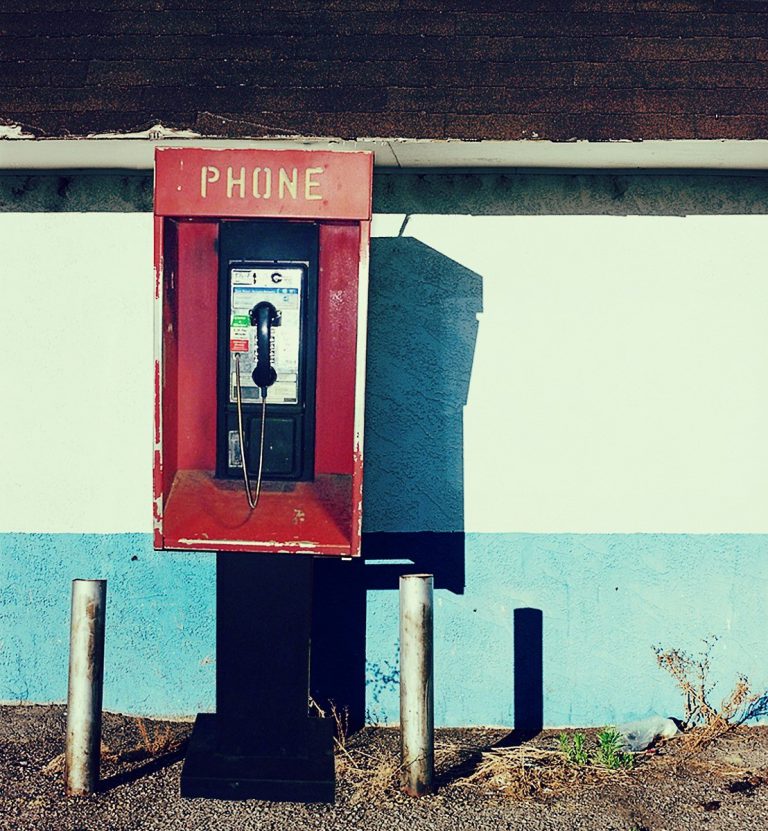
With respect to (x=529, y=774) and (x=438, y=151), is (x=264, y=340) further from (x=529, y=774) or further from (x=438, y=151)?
(x=529, y=774)

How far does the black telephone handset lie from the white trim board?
64cm

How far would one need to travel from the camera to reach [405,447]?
14.9ft

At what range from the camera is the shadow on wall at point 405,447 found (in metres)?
4.49

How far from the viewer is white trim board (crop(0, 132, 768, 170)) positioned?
395 centimetres

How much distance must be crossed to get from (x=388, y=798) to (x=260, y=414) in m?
1.53

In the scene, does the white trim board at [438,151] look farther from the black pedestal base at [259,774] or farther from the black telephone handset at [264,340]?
the black pedestal base at [259,774]

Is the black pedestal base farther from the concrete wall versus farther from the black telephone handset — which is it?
the black telephone handset

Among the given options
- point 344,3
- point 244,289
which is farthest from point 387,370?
point 344,3

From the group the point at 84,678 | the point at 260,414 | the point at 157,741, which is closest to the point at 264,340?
the point at 260,414

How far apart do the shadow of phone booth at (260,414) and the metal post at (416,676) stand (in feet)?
0.96

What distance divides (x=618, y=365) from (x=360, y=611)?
5.10 feet

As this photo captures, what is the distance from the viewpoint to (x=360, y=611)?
4.55 metres

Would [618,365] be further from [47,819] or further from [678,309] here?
[47,819]

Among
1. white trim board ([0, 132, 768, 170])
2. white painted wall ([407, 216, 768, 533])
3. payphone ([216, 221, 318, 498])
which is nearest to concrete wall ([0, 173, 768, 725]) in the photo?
white painted wall ([407, 216, 768, 533])
